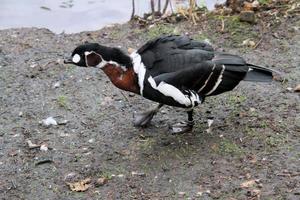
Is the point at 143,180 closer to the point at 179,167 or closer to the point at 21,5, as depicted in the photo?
the point at 179,167

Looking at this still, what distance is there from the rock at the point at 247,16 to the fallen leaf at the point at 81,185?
113 inches

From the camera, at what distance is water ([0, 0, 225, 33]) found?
23.8 ft

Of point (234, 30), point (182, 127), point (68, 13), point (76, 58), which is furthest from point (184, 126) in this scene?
point (68, 13)

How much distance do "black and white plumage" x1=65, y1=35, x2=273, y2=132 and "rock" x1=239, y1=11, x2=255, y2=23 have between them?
178cm

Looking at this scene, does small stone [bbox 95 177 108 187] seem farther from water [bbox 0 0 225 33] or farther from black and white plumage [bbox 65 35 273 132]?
water [bbox 0 0 225 33]

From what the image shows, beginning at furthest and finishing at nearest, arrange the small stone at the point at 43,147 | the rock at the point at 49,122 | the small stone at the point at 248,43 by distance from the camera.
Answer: the small stone at the point at 248,43 < the rock at the point at 49,122 < the small stone at the point at 43,147

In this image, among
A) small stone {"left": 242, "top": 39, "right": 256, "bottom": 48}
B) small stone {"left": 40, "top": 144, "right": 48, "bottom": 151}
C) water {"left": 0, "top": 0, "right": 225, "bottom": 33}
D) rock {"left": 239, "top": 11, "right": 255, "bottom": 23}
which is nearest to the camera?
small stone {"left": 40, "top": 144, "right": 48, "bottom": 151}

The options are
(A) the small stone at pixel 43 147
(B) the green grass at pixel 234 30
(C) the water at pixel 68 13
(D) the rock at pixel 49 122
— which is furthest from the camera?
(C) the water at pixel 68 13

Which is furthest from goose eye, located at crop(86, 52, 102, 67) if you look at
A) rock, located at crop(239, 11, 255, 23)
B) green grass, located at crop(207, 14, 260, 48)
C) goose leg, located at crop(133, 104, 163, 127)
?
rock, located at crop(239, 11, 255, 23)

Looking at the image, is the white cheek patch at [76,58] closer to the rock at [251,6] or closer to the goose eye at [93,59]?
the goose eye at [93,59]

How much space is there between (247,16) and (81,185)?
2957mm

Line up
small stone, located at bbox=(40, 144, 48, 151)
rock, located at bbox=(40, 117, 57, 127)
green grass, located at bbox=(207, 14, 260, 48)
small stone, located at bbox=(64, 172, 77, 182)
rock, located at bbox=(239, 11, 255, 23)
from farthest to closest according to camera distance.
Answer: rock, located at bbox=(239, 11, 255, 23)
green grass, located at bbox=(207, 14, 260, 48)
rock, located at bbox=(40, 117, 57, 127)
small stone, located at bbox=(40, 144, 48, 151)
small stone, located at bbox=(64, 172, 77, 182)

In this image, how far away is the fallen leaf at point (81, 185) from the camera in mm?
4254

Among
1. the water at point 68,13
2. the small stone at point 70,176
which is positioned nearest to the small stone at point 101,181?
the small stone at point 70,176
